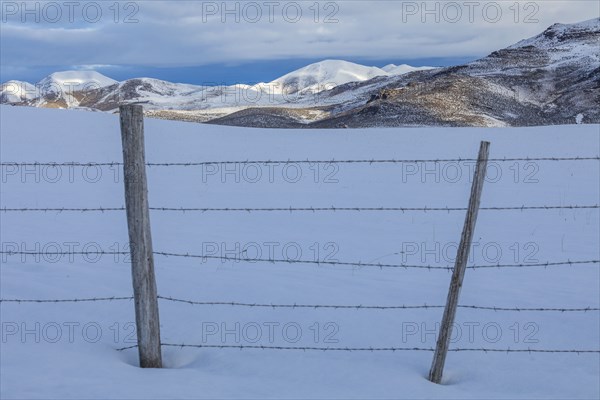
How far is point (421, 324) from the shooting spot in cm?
660

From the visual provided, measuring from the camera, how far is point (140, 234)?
16.3ft

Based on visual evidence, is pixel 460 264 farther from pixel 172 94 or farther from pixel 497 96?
pixel 172 94

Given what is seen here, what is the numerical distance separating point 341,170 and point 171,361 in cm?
1158

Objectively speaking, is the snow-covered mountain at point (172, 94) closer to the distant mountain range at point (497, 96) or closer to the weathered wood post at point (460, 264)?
the distant mountain range at point (497, 96)

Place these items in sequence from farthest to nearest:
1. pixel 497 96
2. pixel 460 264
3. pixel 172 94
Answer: pixel 172 94, pixel 497 96, pixel 460 264

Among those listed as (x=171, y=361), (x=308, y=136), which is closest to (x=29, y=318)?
(x=171, y=361)

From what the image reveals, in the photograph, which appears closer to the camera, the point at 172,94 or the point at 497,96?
the point at 497,96

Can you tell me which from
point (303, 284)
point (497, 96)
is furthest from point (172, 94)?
point (303, 284)

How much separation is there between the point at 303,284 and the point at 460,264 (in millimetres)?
3001

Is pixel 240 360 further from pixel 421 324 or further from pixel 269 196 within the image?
pixel 269 196

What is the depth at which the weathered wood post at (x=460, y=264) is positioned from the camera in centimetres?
476

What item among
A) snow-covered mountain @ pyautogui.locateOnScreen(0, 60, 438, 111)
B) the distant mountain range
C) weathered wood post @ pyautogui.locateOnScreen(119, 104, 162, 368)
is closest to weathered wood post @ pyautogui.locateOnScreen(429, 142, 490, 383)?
weathered wood post @ pyautogui.locateOnScreen(119, 104, 162, 368)

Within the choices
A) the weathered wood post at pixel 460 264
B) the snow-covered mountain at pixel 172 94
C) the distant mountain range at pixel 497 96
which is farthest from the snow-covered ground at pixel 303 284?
the snow-covered mountain at pixel 172 94

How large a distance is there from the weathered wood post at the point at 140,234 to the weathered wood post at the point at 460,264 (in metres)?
2.03
